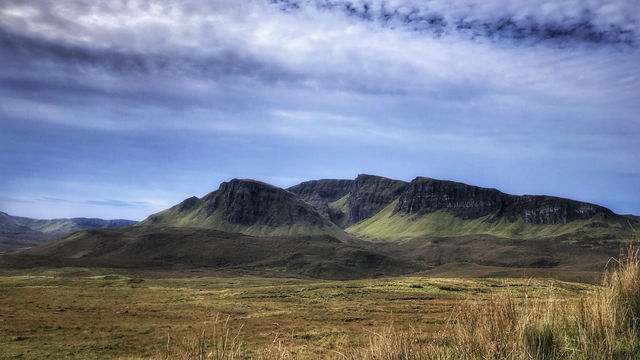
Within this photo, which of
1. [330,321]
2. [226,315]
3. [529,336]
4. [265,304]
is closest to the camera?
[529,336]

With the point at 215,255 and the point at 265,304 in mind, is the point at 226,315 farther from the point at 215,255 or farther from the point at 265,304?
the point at 215,255

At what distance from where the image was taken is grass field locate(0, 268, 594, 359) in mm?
23844

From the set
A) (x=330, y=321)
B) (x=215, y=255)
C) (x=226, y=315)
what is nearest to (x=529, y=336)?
(x=330, y=321)

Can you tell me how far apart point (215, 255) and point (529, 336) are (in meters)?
127

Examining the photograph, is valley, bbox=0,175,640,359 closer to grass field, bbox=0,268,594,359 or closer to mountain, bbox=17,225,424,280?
grass field, bbox=0,268,594,359

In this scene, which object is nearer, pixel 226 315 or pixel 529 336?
pixel 529 336

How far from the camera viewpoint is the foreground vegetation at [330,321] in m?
6.38

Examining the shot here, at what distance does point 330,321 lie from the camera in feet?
106

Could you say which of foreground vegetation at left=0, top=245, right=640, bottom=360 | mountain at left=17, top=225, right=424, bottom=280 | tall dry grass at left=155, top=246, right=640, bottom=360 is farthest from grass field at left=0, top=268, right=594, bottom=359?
mountain at left=17, top=225, right=424, bottom=280

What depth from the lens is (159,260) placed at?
12319cm

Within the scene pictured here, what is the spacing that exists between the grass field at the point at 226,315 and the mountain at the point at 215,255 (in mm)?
52158

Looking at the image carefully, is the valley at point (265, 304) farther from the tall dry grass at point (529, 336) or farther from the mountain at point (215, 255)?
the mountain at point (215, 255)

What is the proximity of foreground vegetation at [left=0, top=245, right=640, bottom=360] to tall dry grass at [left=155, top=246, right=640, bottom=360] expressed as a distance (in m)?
0.02

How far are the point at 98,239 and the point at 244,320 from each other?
140821 mm
